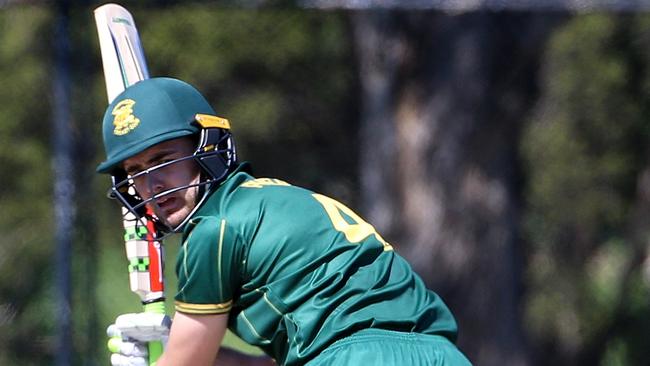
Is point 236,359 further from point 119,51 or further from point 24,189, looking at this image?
point 24,189

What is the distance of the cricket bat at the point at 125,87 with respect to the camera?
12.7ft

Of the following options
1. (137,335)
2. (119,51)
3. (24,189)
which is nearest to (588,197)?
(24,189)

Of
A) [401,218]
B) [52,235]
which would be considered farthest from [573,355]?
[52,235]

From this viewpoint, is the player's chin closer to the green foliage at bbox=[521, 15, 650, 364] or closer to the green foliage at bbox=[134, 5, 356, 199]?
the green foliage at bbox=[134, 5, 356, 199]

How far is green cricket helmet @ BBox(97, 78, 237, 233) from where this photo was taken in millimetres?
3186

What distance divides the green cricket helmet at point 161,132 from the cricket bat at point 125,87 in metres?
0.46

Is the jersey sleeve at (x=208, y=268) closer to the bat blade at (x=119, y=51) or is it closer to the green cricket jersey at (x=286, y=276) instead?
the green cricket jersey at (x=286, y=276)

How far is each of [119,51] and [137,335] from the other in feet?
3.65

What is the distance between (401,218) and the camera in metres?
6.51

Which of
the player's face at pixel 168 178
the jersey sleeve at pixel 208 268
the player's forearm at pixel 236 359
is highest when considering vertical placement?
the player's face at pixel 168 178

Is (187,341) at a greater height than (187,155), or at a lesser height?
lesser

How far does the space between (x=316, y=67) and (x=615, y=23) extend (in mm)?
2244

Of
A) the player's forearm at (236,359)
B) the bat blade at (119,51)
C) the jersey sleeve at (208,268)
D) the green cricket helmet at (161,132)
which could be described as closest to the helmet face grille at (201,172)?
the green cricket helmet at (161,132)

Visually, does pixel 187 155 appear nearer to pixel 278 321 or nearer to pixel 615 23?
pixel 278 321
